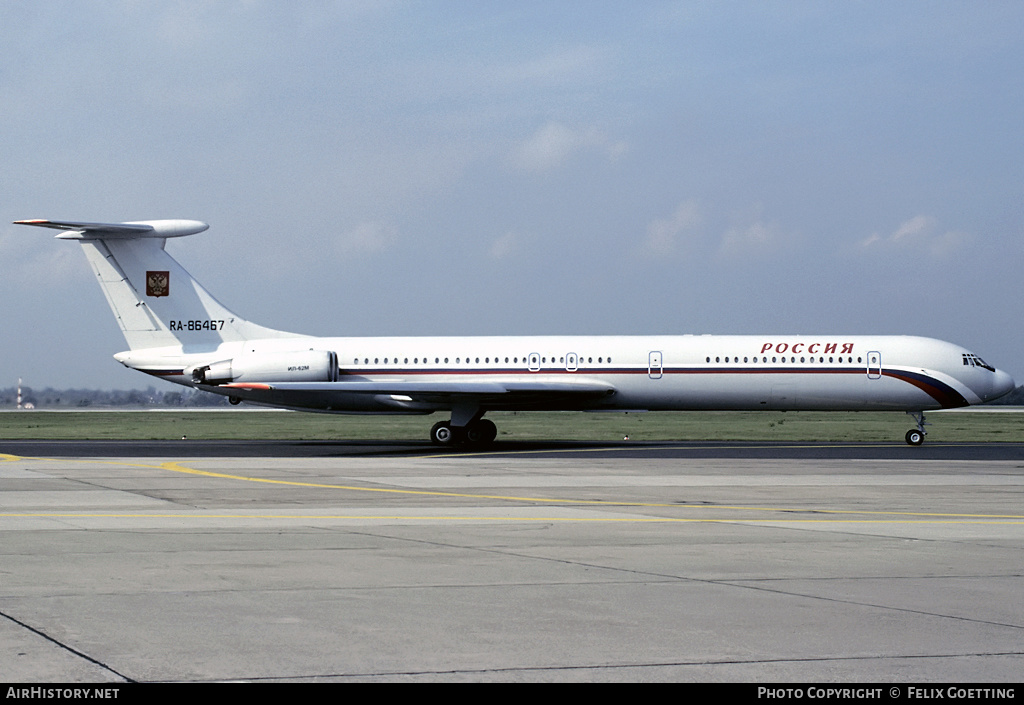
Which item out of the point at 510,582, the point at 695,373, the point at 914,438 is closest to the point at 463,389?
the point at 695,373

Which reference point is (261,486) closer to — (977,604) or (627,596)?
(627,596)

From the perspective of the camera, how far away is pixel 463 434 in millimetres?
37562

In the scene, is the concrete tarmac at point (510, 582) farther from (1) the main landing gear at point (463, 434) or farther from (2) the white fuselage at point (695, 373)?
(1) the main landing gear at point (463, 434)

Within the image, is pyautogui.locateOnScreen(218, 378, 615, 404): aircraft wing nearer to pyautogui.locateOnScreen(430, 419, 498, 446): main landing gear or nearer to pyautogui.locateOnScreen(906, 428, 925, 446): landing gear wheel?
pyautogui.locateOnScreen(430, 419, 498, 446): main landing gear

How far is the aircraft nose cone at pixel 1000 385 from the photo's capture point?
124ft

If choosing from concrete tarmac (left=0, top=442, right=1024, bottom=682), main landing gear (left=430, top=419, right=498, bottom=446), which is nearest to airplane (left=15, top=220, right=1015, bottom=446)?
main landing gear (left=430, top=419, right=498, bottom=446)

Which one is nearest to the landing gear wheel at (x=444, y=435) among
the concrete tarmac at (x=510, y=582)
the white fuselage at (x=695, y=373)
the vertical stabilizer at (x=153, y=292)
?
the white fuselage at (x=695, y=373)

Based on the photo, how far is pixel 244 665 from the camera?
674cm

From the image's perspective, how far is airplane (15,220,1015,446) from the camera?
1447 inches

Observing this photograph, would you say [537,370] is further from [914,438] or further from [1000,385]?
[1000,385]

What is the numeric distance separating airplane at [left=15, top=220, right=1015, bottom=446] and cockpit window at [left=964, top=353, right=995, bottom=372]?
0.05 metres

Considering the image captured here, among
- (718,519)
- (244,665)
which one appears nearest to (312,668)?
(244,665)

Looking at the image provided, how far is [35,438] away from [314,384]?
1295 cm

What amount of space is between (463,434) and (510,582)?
90.6 feet
